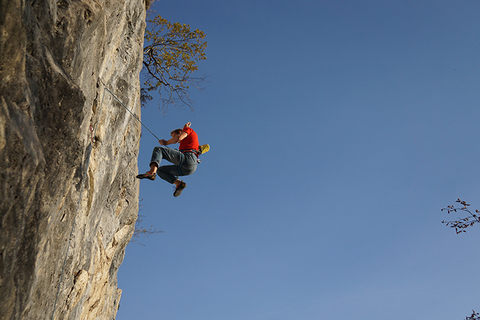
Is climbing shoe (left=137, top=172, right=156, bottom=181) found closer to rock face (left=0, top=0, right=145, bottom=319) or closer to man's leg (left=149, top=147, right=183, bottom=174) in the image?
man's leg (left=149, top=147, right=183, bottom=174)

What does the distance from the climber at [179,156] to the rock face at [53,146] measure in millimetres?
1254

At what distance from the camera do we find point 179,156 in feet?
29.4

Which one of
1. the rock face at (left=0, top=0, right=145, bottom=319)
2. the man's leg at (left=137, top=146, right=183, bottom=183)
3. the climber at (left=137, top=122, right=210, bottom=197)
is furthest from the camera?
the climber at (left=137, top=122, right=210, bottom=197)

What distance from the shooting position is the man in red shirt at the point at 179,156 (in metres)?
8.79

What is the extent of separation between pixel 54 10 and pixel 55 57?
1.97 feet

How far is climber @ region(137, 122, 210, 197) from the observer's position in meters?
8.77

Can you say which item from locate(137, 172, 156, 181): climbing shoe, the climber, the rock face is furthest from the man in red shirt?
the rock face

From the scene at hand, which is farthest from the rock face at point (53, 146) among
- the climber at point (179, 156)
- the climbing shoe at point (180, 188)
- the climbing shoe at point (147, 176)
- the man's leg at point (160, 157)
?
the climbing shoe at point (180, 188)

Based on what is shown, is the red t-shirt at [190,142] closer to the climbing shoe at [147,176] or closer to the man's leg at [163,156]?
the man's leg at [163,156]

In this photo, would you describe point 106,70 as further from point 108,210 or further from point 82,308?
point 82,308

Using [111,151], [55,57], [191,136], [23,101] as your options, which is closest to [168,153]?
[191,136]

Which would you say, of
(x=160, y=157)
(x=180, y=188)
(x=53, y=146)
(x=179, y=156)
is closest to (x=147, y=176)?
(x=160, y=157)

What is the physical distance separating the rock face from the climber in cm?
125

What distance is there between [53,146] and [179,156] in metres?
4.02
